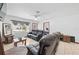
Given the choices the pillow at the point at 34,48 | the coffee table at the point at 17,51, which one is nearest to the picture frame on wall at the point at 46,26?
the pillow at the point at 34,48

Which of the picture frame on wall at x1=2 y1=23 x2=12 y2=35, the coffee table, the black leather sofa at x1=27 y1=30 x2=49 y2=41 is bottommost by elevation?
the coffee table

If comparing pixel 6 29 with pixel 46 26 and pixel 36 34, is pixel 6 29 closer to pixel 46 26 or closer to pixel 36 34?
pixel 36 34

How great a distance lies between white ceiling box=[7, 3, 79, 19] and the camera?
6.53 ft

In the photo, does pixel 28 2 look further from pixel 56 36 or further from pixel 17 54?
pixel 17 54

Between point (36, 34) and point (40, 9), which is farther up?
point (40, 9)

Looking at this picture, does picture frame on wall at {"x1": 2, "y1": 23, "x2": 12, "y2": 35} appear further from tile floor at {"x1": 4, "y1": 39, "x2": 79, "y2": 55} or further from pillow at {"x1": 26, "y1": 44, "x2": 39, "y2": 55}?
pillow at {"x1": 26, "y1": 44, "x2": 39, "y2": 55}

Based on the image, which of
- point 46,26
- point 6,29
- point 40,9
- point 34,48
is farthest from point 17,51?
point 40,9

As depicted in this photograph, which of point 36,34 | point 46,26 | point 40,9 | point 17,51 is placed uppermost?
point 40,9

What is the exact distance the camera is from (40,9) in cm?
202

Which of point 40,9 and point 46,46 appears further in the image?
point 40,9

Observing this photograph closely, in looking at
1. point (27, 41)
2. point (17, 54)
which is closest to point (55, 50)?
point (27, 41)

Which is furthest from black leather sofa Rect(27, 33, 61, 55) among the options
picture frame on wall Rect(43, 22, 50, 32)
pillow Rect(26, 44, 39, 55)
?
picture frame on wall Rect(43, 22, 50, 32)
